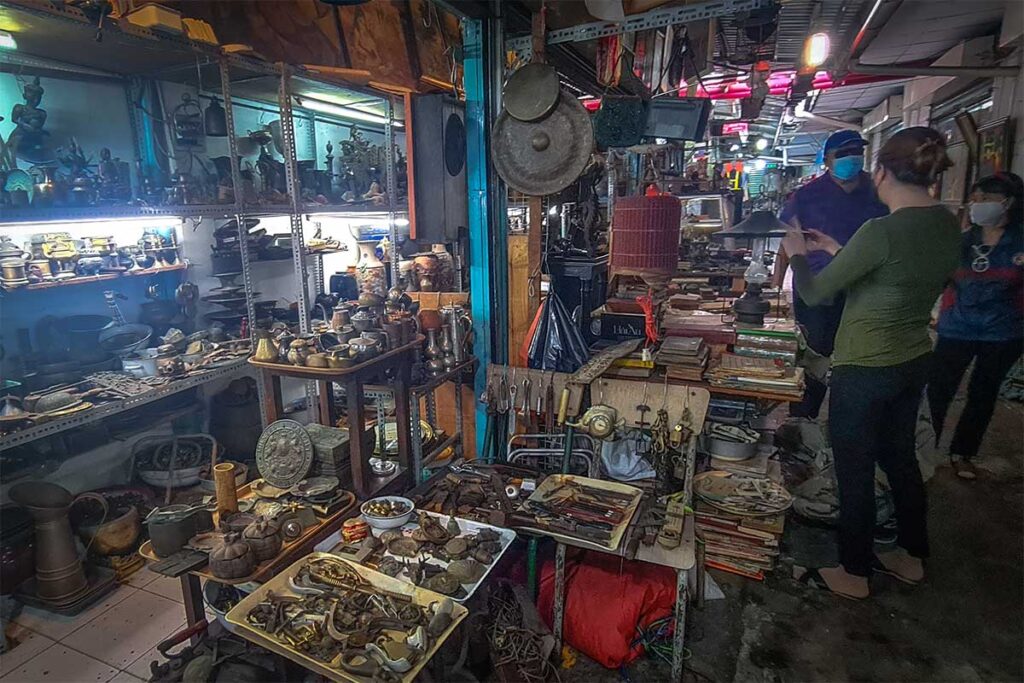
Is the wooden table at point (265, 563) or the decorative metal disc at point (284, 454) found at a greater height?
the decorative metal disc at point (284, 454)

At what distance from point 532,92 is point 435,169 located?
694mm

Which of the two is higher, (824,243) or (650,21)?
(650,21)

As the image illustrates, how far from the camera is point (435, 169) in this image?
3.19 metres

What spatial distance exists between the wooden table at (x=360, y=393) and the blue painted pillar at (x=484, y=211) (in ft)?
1.53

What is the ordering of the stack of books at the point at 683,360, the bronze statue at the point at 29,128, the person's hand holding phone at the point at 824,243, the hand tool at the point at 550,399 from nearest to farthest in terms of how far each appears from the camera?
the person's hand holding phone at the point at 824,243 → the hand tool at the point at 550,399 → the stack of books at the point at 683,360 → the bronze statue at the point at 29,128

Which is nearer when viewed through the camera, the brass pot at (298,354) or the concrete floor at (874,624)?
the concrete floor at (874,624)

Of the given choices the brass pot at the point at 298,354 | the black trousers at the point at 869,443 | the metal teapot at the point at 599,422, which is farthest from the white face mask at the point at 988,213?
the brass pot at the point at 298,354

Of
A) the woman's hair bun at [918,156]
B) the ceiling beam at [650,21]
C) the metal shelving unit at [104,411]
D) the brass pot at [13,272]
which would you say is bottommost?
the metal shelving unit at [104,411]

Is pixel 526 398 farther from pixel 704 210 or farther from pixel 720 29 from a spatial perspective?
pixel 704 210

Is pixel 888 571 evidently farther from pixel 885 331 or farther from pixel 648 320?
pixel 648 320

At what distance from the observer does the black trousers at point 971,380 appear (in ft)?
11.9

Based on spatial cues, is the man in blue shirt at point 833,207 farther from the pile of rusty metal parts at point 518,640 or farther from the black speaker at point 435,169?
the pile of rusty metal parts at point 518,640

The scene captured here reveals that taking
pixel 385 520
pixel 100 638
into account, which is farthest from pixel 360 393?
pixel 100 638

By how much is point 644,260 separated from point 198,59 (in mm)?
3102
